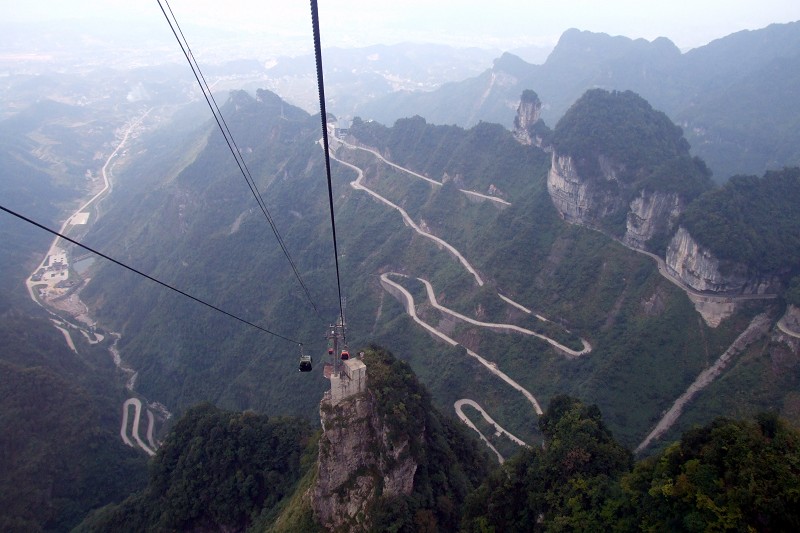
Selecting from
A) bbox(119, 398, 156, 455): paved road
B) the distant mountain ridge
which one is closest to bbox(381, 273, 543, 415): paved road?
bbox(119, 398, 156, 455): paved road

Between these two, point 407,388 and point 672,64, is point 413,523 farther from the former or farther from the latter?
point 672,64

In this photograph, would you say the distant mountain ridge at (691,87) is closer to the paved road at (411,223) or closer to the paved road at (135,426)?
the paved road at (411,223)

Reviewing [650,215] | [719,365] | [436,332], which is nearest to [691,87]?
[650,215]

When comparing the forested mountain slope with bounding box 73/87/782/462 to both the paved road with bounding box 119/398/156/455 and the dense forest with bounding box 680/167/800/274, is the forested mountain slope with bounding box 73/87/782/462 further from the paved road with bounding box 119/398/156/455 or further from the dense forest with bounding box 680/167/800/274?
the dense forest with bounding box 680/167/800/274

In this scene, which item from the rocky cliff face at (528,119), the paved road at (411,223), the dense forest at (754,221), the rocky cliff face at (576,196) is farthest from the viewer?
the rocky cliff face at (528,119)

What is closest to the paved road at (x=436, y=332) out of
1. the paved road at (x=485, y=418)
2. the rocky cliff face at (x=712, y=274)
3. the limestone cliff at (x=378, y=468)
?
the paved road at (x=485, y=418)

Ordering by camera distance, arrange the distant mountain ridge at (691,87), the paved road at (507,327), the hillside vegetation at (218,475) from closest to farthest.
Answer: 1. the hillside vegetation at (218,475)
2. the paved road at (507,327)
3. the distant mountain ridge at (691,87)

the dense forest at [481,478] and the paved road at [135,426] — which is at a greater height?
the dense forest at [481,478]
